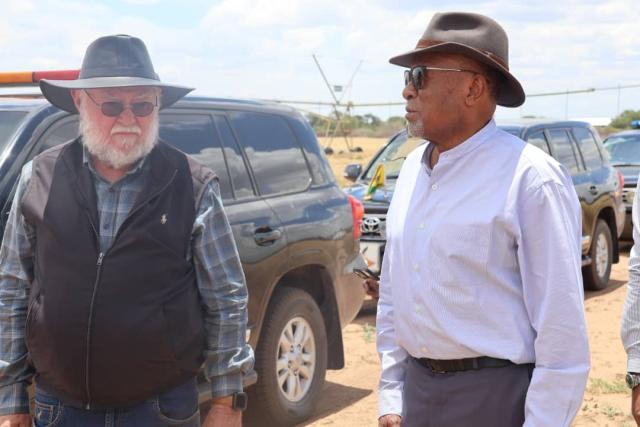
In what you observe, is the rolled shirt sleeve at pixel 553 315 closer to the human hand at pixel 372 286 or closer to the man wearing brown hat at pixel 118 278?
the human hand at pixel 372 286

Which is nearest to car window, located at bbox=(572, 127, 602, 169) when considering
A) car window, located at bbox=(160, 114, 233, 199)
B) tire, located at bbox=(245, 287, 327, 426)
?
tire, located at bbox=(245, 287, 327, 426)

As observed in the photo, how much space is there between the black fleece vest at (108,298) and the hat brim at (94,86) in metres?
0.32

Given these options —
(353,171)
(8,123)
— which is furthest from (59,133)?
(353,171)

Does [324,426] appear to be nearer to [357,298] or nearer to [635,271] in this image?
[357,298]

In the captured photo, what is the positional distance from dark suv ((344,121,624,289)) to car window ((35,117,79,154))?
4.99 metres

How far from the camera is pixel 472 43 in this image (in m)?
2.84

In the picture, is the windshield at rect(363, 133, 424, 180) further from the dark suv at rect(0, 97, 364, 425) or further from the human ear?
the human ear

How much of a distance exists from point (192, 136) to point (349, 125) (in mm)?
36519

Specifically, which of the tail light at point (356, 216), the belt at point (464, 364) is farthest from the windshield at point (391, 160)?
the belt at point (464, 364)

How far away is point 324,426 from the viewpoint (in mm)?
5980

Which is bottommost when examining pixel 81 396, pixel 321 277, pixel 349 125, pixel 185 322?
pixel 349 125

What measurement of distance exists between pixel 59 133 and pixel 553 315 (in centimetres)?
273

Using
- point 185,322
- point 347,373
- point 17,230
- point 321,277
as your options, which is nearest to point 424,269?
point 185,322

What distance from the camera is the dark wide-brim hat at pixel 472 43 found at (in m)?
2.82
